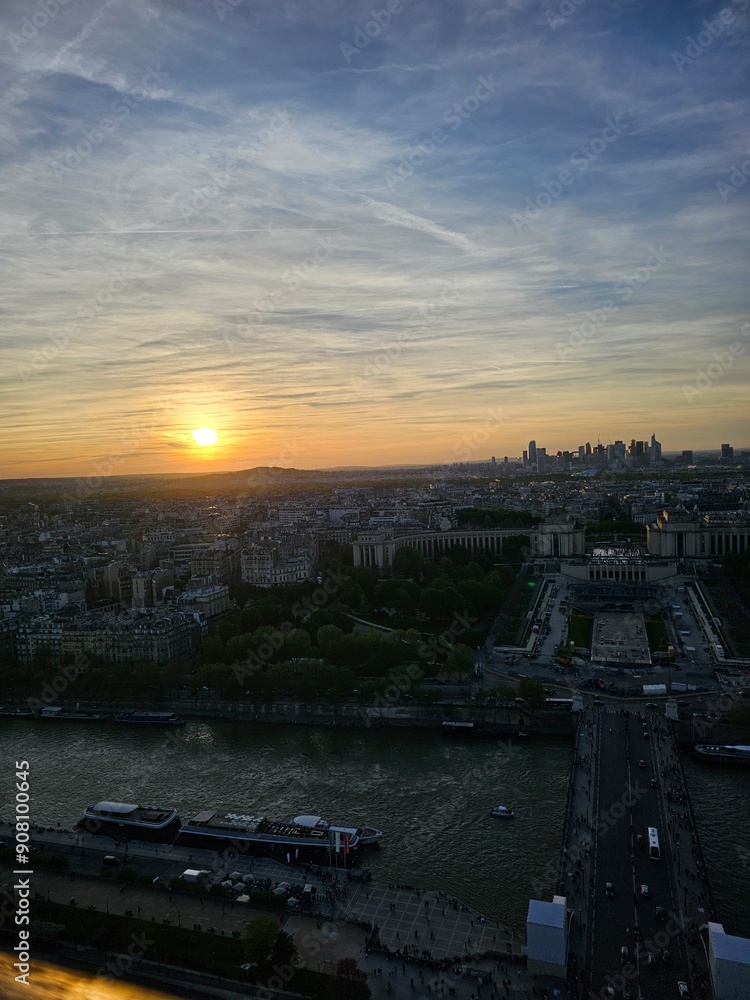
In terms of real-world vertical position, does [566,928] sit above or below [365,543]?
below

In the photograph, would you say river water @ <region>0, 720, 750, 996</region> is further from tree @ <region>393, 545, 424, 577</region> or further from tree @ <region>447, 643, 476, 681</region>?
tree @ <region>393, 545, 424, 577</region>

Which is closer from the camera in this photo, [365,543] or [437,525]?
[365,543]

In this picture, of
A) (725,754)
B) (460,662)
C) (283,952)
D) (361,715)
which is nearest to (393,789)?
(361,715)

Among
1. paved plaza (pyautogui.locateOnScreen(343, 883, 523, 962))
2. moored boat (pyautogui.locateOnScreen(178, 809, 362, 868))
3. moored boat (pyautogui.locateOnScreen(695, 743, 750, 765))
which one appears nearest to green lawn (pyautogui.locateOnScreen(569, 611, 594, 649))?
moored boat (pyautogui.locateOnScreen(695, 743, 750, 765))

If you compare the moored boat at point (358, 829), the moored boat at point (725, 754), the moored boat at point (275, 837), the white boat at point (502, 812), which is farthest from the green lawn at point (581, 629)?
the moored boat at point (275, 837)

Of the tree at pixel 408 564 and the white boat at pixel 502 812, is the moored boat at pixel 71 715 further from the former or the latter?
the tree at pixel 408 564

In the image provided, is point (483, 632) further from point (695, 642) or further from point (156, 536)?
point (156, 536)

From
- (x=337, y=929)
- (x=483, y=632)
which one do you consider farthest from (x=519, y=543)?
(x=337, y=929)
